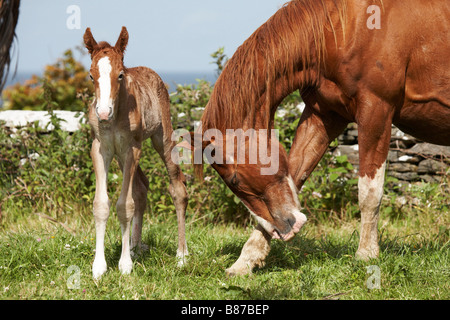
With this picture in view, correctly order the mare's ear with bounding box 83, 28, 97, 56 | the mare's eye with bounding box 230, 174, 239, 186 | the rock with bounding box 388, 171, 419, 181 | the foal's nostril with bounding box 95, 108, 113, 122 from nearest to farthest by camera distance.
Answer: the foal's nostril with bounding box 95, 108, 113, 122 < the mare's ear with bounding box 83, 28, 97, 56 < the mare's eye with bounding box 230, 174, 239, 186 < the rock with bounding box 388, 171, 419, 181

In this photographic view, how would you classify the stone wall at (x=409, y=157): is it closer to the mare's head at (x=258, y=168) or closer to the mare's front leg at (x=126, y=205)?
the mare's head at (x=258, y=168)

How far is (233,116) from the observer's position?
3582 millimetres

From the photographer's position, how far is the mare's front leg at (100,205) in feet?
11.8

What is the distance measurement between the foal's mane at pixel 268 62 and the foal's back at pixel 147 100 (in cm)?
52

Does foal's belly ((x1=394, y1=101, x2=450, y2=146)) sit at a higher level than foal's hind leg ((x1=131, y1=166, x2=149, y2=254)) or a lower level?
higher

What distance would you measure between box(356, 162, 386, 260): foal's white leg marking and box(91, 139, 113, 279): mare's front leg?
1860mm

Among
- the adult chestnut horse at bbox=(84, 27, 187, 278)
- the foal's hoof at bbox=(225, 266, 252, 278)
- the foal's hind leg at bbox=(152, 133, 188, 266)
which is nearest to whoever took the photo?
the adult chestnut horse at bbox=(84, 27, 187, 278)

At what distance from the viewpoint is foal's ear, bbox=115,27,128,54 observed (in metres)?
3.50

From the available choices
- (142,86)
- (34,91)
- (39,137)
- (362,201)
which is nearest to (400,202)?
(362,201)

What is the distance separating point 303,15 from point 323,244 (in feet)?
6.39

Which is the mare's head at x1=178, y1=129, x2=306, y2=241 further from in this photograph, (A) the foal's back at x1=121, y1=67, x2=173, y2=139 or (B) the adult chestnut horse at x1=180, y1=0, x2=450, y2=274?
(A) the foal's back at x1=121, y1=67, x2=173, y2=139

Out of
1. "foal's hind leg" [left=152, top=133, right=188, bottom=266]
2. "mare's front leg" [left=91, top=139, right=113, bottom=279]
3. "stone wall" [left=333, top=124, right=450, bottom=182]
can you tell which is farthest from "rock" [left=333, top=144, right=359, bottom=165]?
"mare's front leg" [left=91, top=139, right=113, bottom=279]

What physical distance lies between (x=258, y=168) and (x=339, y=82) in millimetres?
906

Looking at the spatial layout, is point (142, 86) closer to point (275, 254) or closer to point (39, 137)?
point (275, 254)
